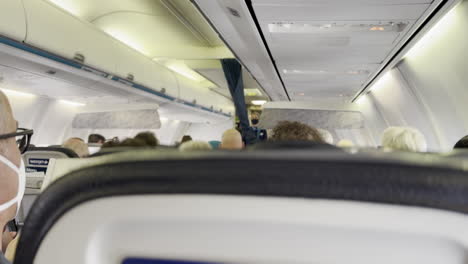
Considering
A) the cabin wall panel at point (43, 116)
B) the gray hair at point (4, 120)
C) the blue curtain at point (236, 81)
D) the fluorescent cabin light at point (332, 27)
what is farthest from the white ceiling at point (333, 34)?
the cabin wall panel at point (43, 116)

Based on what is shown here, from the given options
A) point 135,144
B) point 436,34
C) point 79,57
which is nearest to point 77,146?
point 79,57

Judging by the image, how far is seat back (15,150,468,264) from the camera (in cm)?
50

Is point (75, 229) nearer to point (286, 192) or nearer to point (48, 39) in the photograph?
point (286, 192)

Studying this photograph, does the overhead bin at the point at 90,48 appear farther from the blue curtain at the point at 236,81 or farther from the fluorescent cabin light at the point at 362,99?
the fluorescent cabin light at the point at 362,99

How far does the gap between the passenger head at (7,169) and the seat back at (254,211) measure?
110cm

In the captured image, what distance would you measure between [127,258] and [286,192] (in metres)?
0.27

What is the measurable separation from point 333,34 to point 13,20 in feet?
11.7

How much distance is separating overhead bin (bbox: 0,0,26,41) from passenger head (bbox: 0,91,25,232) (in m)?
2.65

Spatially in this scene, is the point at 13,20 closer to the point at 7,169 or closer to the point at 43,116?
the point at 7,169

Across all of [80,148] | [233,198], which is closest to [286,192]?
[233,198]

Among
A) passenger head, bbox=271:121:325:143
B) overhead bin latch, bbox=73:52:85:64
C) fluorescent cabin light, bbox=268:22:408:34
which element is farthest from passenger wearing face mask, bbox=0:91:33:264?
overhead bin latch, bbox=73:52:85:64

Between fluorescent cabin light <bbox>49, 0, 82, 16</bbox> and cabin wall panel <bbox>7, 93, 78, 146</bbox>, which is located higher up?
fluorescent cabin light <bbox>49, 0, 82, 16</bbox>

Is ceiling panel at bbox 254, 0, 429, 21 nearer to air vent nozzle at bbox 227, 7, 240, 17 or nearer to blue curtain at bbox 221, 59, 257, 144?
air vent nozzle at bbox 227, 7, 240, 17

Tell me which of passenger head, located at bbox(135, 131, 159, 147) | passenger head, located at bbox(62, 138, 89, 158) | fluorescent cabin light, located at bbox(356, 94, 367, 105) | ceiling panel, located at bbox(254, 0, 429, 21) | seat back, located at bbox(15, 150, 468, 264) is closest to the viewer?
seat back, located at bbox(15, 150, 468, 264)
